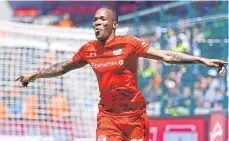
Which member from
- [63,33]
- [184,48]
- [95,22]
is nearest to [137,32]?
[184,48]

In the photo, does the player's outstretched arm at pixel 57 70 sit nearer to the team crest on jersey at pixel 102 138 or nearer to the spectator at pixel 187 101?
the team crest on jersey at pixel 102 138

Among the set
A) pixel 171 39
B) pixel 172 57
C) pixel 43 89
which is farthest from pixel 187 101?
pixel 172 57

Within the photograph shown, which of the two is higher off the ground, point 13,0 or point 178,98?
point 13,0

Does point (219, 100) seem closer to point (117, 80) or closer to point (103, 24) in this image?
point (117, 80)

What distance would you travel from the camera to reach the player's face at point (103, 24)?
6348 mm

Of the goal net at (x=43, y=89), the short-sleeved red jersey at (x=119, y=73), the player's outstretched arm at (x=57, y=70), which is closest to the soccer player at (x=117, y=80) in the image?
the short-sleeved red jersey at (x=119, y=73)

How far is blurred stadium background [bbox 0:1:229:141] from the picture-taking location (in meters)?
10.4

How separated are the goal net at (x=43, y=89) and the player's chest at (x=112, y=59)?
4143 millimetres

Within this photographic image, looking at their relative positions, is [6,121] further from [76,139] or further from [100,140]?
[100,140]

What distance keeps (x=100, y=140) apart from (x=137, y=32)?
652cm

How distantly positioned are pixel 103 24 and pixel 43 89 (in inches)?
181

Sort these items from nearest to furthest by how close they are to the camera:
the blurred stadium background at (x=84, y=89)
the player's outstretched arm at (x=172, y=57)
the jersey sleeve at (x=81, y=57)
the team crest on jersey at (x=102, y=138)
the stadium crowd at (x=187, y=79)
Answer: the player's outstretched arm at (x=172, y=57) → the team crest on jersey at (x=102, y=138) → the jersey sleeve at (x=81, y=57) → the blurred stadium background at (x=84, y=89) → the stadium crowd at (x=187, y=79)

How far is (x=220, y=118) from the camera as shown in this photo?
32.5 ft

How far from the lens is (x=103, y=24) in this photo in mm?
6348
